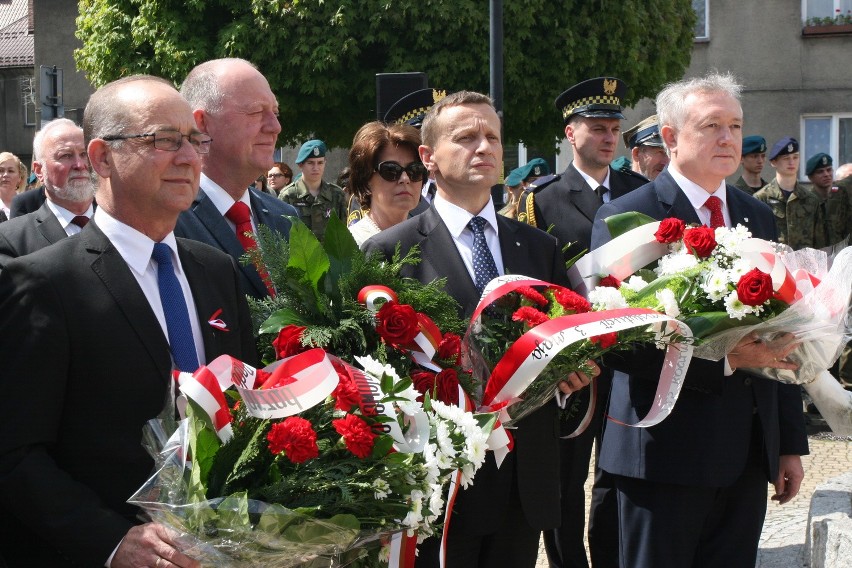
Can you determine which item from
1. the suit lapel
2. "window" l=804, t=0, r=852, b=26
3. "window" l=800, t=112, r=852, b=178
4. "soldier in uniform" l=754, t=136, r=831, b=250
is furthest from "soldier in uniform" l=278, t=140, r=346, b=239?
"window" l=804, t=0, r=852, b=26

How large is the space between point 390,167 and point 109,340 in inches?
106

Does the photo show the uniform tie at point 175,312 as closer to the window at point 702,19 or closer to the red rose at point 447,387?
the red rose at point 447,387

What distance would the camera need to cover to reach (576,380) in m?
3.80

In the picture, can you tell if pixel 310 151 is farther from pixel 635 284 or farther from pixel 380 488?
pixel 380 488

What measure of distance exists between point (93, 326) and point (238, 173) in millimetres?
1527

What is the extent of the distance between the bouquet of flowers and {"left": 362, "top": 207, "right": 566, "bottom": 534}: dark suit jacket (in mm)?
305

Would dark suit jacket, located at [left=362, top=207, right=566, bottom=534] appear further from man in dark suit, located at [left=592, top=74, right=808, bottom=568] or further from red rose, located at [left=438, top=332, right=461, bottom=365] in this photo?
red rose, located at [left=438, top=332, right=461, bottom=365]

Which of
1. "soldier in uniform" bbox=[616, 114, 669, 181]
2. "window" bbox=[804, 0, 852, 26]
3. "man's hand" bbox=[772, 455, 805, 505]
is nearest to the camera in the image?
"man's hand" bbox=[772, 455, 805, 505]

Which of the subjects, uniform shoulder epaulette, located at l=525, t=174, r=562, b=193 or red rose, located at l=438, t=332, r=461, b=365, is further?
uniform shoulder epaulette, located at l=525, t=174, r=562, b=193

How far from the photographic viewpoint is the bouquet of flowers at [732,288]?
3857 mm

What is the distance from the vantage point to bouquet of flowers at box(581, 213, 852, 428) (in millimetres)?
3857

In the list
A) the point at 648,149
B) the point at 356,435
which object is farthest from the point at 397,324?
the point at 648,149

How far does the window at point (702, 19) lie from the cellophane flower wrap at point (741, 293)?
21016mm

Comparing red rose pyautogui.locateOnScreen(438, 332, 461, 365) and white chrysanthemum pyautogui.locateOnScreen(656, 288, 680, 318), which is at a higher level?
white chrysanthemum pyautogui.locateOnScreen(656, 288, 680, 318)
